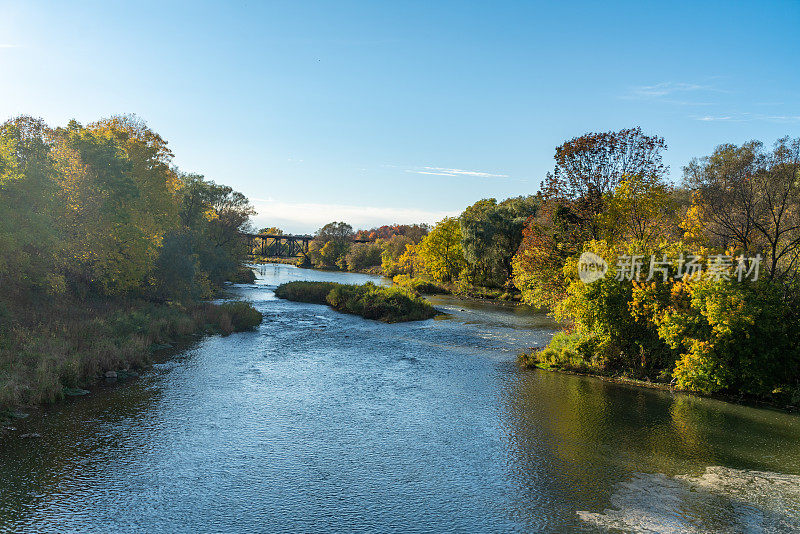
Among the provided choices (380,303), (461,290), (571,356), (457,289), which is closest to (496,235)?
(461,290)

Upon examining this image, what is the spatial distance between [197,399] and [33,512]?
8.41 m

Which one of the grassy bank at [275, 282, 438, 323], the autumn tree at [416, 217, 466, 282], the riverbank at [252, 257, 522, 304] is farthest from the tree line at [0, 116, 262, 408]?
the autumn tree at [416, 217, 466, 282]

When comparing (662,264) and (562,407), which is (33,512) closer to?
(562,407)

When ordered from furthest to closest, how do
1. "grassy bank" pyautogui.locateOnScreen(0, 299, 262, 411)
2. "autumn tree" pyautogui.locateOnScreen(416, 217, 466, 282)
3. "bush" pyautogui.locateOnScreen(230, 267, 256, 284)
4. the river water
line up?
"autumn tree" pyautogui.locateOnScreen(416, 217, 466, 282) → "bush" pyautogui.locateOnScreen(230, 267, 256, 284) → "grassy bank" pyautogui.locateOnScreen(0, 299, 262, 411) → the river water

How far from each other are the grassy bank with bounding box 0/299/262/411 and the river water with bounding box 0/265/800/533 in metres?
1.43

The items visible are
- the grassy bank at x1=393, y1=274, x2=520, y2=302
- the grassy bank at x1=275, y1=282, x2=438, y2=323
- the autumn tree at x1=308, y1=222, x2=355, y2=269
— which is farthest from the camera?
the autumn tree at x1=308, y1=222, x2=355, y2=269

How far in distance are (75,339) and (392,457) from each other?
1668cm

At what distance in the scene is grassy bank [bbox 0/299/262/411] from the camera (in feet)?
55.8

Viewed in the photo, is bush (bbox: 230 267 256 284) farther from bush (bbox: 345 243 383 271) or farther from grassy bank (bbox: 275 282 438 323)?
bush (bbox: 345 243 383 271)

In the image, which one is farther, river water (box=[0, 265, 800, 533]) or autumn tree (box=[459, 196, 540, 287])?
autumn tree (box=[459, 196, 540, 287])

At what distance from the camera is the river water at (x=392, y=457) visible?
10.5 meters

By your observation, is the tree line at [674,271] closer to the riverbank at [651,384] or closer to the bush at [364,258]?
the riverbank at [651,384]

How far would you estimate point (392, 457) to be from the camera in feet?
44.9

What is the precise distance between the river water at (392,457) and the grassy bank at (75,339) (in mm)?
1425
